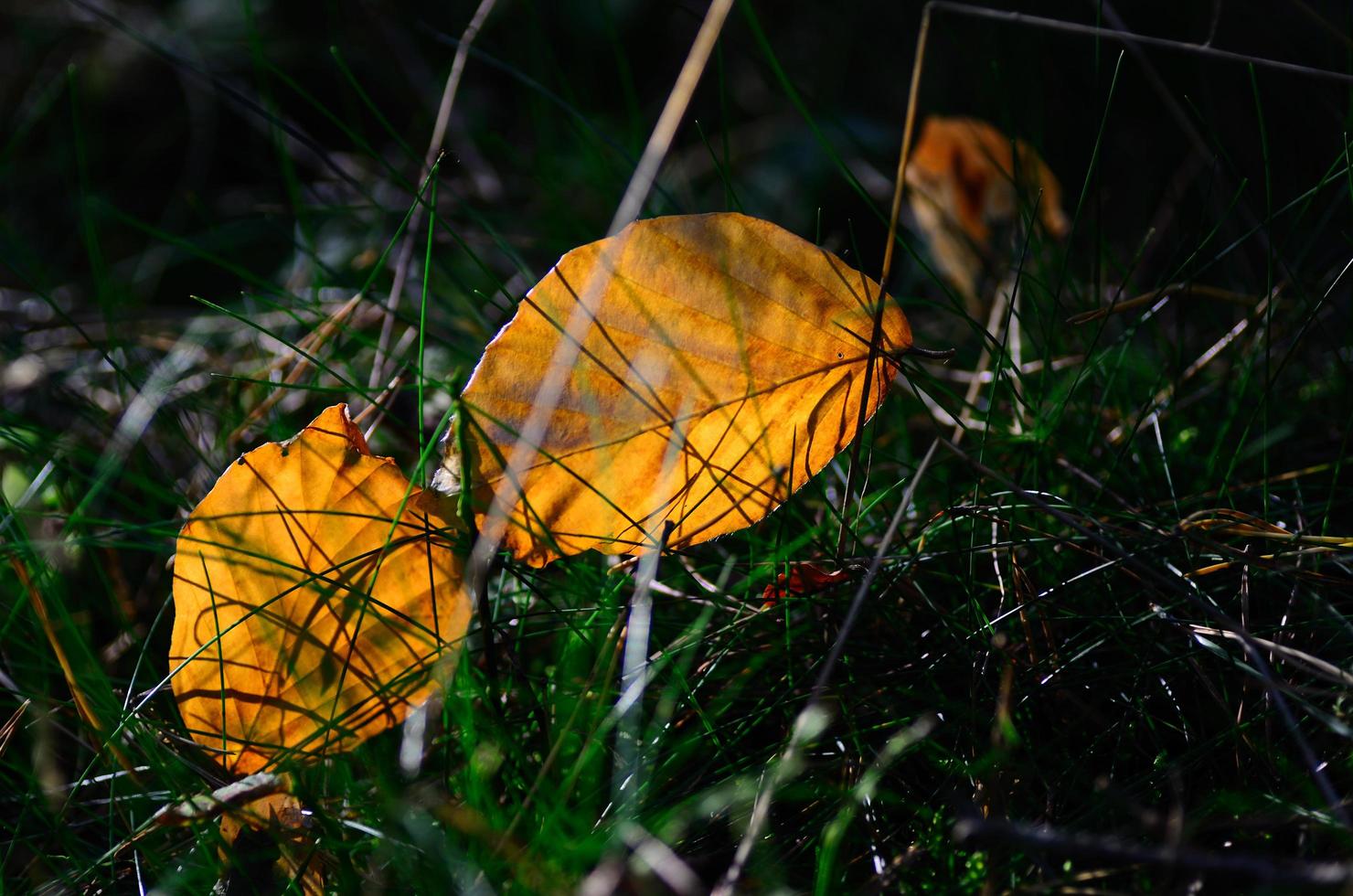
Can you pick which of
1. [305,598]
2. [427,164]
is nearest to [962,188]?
[427,164]

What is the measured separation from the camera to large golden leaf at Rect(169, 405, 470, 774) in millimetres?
621

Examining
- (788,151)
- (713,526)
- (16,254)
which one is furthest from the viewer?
(788,151)

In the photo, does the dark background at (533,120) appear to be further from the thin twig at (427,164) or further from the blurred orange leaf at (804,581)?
the blurred orange leaf at (804,581)

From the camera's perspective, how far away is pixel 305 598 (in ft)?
2.07

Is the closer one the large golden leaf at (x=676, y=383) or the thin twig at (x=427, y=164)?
the large golden leaf at (x=676, y=383)

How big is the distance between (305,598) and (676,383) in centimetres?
26

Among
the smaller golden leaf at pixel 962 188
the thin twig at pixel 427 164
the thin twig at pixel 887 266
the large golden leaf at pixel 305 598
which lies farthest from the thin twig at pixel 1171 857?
Result: the smaller golden leaf at pixel 962 188

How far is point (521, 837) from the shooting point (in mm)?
560

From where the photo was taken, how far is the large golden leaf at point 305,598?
2.04ft

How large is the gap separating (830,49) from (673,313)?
63.5 inches

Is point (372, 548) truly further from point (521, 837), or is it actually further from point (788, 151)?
point (788, 151)

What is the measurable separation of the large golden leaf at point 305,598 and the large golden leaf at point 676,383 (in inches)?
2.1

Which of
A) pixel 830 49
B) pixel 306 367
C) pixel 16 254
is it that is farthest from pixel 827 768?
pixel 830 49

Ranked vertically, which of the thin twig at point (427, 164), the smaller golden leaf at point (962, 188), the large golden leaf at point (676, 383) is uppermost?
the thin twig at point (427, 164)
